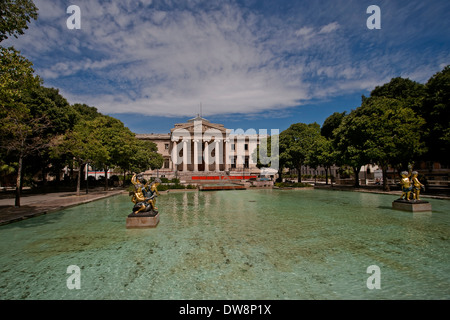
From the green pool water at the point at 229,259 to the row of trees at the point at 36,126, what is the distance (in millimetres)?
6116

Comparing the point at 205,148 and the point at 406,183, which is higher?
the point at 205,148

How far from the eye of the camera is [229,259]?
6336 millimetres


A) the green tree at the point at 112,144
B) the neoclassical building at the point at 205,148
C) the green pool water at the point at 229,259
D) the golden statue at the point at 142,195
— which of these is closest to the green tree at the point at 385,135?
the green pool water at the point at 229,259

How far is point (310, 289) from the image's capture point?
183 inches

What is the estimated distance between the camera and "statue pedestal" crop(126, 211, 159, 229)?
9.96 m

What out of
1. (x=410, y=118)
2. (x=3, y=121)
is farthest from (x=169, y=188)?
(x=410, y=118)

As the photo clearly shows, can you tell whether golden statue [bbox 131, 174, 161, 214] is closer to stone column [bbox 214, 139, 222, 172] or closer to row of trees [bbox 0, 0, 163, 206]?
row of trees [bbox 0, 0, 163, 206]

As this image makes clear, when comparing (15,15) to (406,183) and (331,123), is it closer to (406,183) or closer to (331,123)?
(406,183)

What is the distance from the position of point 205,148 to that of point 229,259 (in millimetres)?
58322

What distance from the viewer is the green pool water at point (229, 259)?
4660 mm

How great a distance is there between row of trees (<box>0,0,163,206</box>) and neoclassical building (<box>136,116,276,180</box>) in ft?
77.5

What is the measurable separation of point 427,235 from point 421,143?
19.3 metres

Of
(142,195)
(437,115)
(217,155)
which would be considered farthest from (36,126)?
(217,155)

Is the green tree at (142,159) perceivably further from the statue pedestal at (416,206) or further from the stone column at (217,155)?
the statue pedestal at (416,206)
